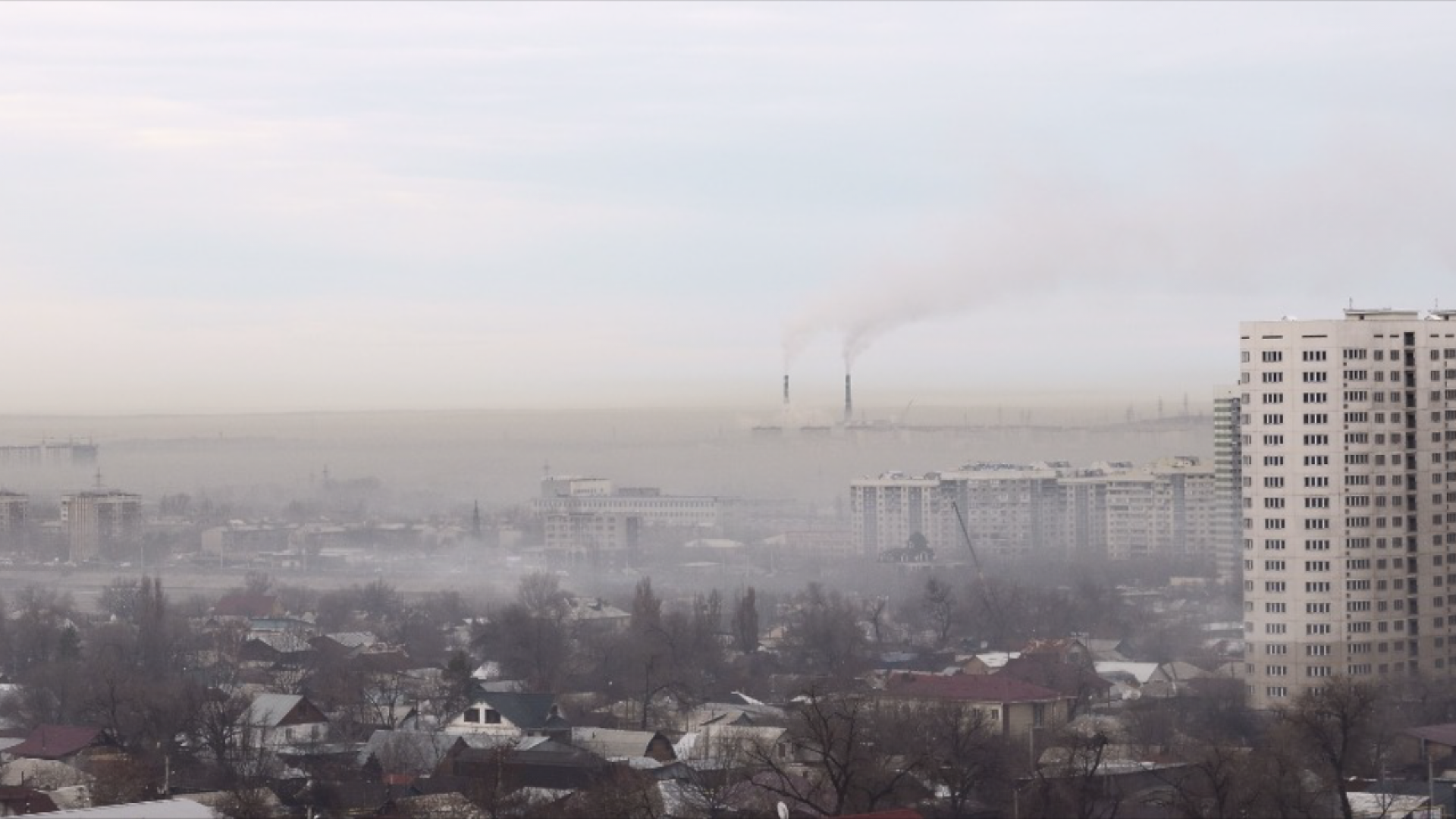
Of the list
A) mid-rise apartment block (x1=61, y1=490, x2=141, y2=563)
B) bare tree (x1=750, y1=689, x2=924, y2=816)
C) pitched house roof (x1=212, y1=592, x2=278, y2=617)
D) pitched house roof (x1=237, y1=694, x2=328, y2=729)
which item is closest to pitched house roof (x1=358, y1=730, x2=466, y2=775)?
pitched house roof (x1=237, y1=694, x2=328, y2=729)

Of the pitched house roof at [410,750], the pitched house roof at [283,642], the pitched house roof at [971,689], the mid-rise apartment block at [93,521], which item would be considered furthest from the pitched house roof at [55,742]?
the mid-rise apartment block at [93,521]

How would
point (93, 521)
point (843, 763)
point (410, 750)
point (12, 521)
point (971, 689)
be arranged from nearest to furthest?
1. point (843, 763)
2. point (410, 750)
3. point (971, 689)
4. point (12, 521)
5. point (93, 521)

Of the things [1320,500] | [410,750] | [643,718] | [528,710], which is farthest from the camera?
[1320,500]

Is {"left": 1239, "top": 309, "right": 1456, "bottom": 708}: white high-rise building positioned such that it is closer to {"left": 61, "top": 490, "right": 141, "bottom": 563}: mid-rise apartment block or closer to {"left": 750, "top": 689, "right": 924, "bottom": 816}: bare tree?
{"left": 750, "top": 689, "right": 924, "bottom": 816}: bare tree

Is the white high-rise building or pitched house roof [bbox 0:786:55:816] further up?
the white high-rise building

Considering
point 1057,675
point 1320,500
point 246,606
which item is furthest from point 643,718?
point 246,606

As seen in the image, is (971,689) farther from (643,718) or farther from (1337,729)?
(1337,729)

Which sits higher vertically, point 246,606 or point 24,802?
point 24,802
